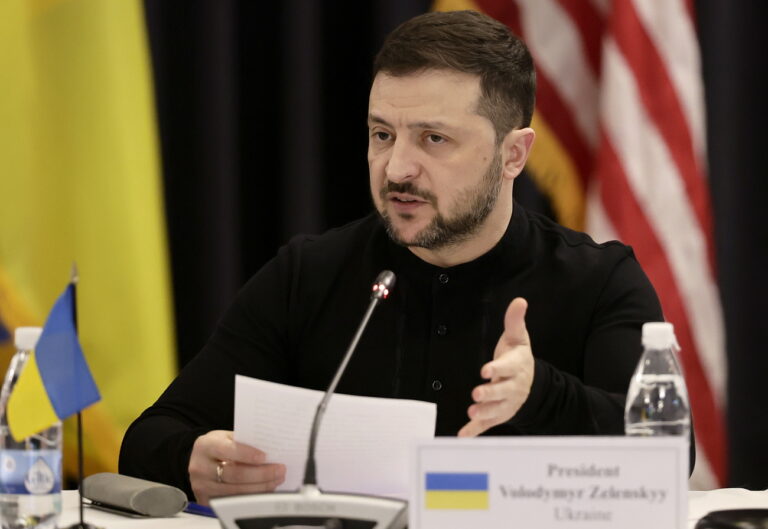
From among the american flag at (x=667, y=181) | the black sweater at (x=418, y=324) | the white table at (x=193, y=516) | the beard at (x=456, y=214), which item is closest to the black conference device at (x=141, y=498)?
the white table at (x=193, y=516)

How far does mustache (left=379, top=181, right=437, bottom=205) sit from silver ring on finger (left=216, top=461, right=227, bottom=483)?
0.60 meters

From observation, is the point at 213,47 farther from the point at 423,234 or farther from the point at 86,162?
the point at 423,234

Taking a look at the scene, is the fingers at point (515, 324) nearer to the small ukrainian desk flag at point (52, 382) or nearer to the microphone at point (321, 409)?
the microphone at point (321, 409)

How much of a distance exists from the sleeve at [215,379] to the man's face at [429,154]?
1.14 ft

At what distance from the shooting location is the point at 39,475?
1.53 metres

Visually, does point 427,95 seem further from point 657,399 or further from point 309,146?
point 309,146

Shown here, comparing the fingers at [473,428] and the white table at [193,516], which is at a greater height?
the fingers at [473,428]

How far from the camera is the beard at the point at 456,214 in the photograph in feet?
7.08

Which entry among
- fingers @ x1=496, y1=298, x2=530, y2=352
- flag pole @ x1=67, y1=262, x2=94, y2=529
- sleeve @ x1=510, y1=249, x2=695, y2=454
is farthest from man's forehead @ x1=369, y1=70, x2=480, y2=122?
flag pole @ x1=67, y1=262, x2=94, y2=529

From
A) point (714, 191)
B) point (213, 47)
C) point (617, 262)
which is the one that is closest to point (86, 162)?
point (213, 47)

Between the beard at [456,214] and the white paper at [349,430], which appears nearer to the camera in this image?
the white paper at [349,430]

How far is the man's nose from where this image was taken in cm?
211

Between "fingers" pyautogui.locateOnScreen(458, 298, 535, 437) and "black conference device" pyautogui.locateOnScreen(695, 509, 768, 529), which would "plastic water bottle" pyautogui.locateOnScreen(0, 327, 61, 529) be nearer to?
"fingers" pyautogui.locateOnScreen(458, 298, 535, 437)

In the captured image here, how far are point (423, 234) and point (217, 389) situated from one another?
0.50m
